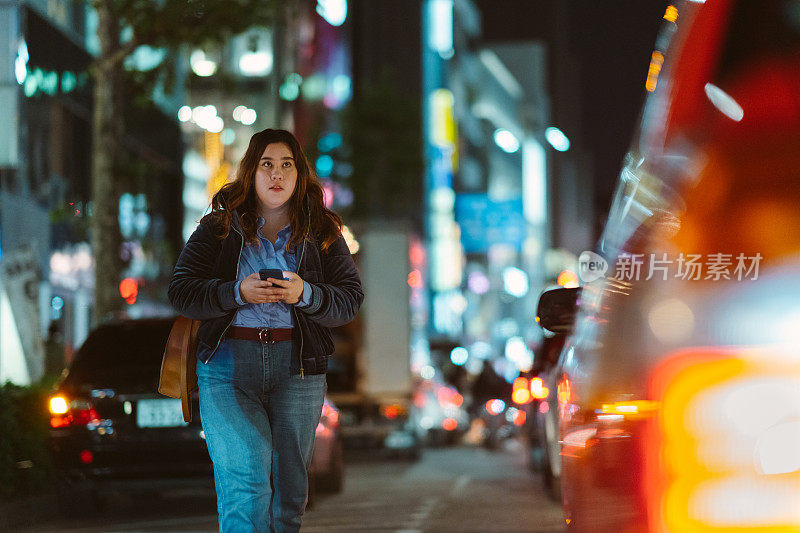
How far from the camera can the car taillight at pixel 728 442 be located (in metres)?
3.16

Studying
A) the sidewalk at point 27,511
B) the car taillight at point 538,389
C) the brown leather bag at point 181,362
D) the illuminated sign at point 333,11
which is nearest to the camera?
the brown leather bag at point 181,362

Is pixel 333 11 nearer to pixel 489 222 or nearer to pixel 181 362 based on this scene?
pixel 489 222

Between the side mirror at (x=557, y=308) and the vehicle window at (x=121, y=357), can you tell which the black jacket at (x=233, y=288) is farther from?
the vehicle window at (x=121, y=357)

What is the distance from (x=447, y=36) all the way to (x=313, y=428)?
292 ft

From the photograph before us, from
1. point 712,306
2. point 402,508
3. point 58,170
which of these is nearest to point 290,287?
point 712,306

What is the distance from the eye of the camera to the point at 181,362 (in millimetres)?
4719

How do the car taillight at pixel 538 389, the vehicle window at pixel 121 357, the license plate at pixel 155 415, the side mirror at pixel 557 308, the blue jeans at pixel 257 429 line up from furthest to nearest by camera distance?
1. the car taillight at pixel 538 389
2. the vehicle window at pixel 121 357
3. the license plate at pixel 155 415
4. the side mirror at pixel 557 308
5. the blue jeans at pixel 257 429

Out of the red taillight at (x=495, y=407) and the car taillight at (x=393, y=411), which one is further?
the red taillight at (x=495, y=407)

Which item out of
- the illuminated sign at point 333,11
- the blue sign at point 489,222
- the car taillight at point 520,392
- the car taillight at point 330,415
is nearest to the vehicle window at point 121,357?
the car taillight at point 330,415

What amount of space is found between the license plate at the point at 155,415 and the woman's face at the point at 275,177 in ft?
16.8

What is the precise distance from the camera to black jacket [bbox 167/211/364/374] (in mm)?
4562

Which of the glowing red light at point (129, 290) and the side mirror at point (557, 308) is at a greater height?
the glowing red light at point (129, 290)

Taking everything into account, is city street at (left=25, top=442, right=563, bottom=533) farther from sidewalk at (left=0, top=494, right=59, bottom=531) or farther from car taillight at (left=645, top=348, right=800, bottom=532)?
car taillight at (left=645, top=348, right=800, bottom=532)

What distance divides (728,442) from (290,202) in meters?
2.10
